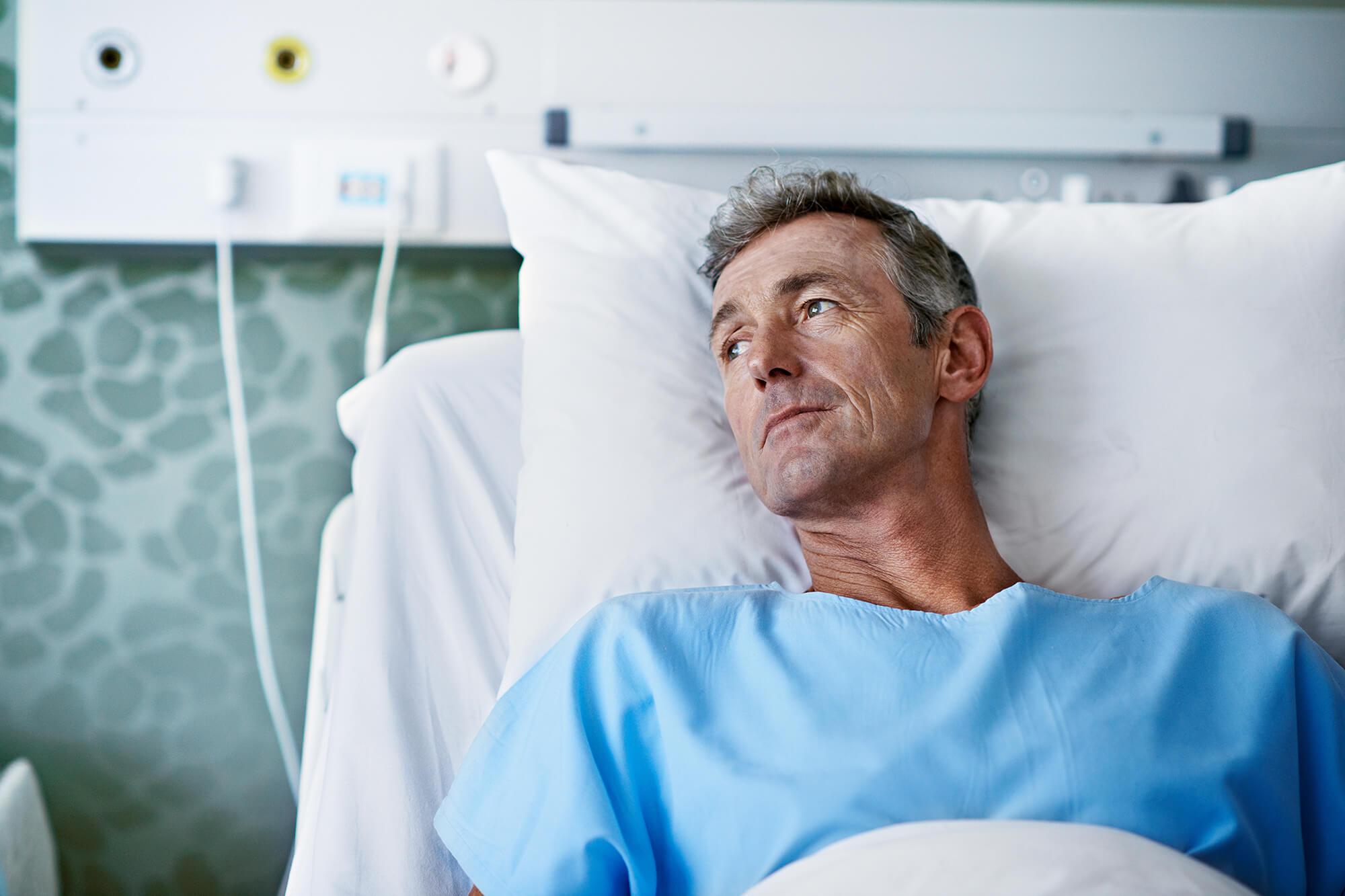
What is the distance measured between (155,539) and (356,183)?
1.89 ft

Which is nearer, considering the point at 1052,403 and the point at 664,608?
the point at 664,608

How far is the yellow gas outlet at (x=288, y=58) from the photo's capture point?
131cm

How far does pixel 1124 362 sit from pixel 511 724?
0.74 meters

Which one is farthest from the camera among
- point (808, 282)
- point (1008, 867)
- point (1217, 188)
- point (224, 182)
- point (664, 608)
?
point (1217, 188)

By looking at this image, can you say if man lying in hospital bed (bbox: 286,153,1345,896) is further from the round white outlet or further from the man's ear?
the round white outlet

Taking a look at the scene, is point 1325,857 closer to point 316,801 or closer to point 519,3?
point 316,801

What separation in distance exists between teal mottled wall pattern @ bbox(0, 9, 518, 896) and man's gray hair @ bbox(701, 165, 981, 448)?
1.56ft

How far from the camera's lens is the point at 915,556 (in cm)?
94

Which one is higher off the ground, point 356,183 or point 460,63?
point 460,63

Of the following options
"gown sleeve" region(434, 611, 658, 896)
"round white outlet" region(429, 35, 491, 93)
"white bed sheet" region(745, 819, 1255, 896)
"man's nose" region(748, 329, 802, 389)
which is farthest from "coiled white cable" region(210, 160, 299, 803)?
"white bed sheet" region(745, 819, 1255, 896)

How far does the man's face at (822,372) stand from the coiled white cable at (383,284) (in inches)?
21.9

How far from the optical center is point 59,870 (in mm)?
1342

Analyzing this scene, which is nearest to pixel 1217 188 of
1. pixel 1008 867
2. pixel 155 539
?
pixel 1008 867

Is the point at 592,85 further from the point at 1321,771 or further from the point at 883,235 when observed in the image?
the point at 1321,771
